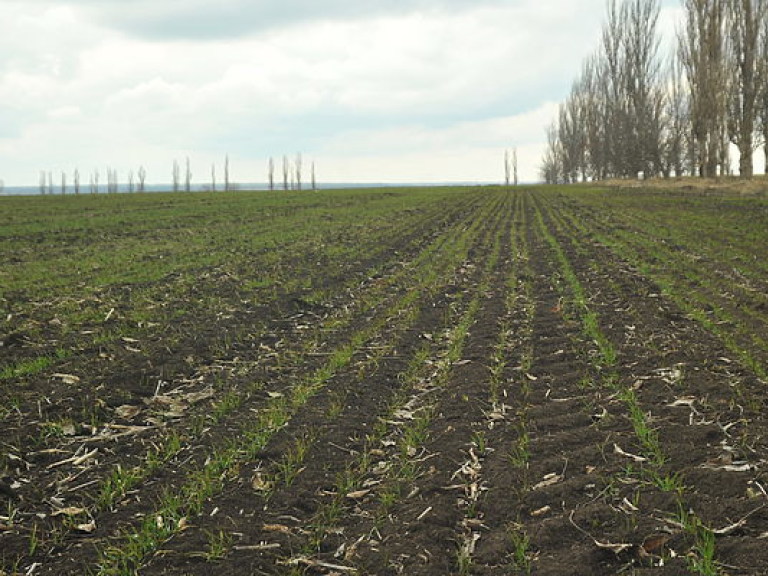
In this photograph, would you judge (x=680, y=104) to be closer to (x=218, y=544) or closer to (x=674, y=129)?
(x=674, y=129)

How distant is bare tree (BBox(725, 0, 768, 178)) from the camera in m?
34.6

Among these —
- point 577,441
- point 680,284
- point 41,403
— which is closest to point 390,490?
point 577,441

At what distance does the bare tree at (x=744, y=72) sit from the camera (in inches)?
1361

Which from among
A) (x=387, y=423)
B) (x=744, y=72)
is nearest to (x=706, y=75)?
(x=744, y=72)

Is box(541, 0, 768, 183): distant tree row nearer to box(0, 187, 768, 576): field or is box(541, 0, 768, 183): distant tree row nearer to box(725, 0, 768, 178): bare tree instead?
box(725, 0, 768, 178): bare tree

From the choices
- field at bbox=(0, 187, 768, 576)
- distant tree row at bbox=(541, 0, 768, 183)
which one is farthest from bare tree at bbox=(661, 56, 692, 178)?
field at bbox=(0, 187, 768, 576)

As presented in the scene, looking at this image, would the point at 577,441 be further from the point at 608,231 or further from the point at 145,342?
the point at 608,231

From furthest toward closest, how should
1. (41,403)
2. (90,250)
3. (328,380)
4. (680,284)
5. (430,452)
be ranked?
(90,250), (680,284), (328,380), (41,403), (430,452)

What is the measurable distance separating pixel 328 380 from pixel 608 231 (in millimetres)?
14925

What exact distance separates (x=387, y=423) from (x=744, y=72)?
39988 mm

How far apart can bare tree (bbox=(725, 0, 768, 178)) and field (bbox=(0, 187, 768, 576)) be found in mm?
30542

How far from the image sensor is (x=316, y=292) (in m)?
10.6

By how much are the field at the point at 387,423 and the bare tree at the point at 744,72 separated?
3054cm

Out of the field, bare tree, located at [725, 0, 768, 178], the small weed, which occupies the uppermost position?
bare tree, located at [725, 0, 768, 178]
